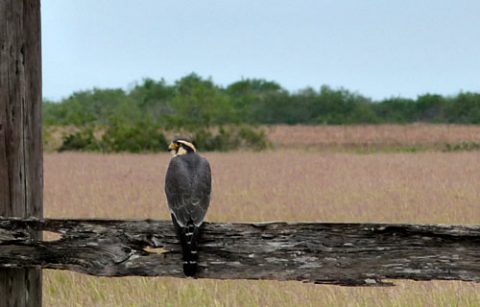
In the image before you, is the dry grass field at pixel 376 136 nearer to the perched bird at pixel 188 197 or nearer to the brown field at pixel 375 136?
the brown field at pixel 375 136

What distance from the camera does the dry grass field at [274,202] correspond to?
6402 mm

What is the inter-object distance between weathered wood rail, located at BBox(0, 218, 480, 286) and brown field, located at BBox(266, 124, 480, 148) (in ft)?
119

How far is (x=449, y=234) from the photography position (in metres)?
3.77

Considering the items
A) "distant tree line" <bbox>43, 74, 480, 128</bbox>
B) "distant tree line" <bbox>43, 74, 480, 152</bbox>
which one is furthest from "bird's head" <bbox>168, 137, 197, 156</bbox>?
"distant tree line" <bbox>43, 74, 480, 128</bbox>

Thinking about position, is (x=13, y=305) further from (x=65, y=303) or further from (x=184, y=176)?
(x=65, y=303)

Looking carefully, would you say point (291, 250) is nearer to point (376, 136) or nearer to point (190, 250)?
point (190, 250)

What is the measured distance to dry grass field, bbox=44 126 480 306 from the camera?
21.0 feet

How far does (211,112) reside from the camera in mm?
40969

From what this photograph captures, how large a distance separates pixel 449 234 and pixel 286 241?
2.17 ft

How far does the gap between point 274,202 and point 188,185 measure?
9.91 meters

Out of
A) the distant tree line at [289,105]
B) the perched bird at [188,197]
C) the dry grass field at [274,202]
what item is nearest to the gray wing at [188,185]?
the perched bird at [188,197]

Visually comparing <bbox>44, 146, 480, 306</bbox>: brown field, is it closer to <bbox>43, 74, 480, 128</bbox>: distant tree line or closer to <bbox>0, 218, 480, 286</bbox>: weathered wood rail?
<bbox>0, 218, 480, 286</bbox>: weathered wood rail

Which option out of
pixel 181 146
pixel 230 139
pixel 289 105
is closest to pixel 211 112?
pixel 230 139

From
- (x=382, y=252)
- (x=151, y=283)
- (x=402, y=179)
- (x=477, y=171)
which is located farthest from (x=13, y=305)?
(x=477, y=171)
